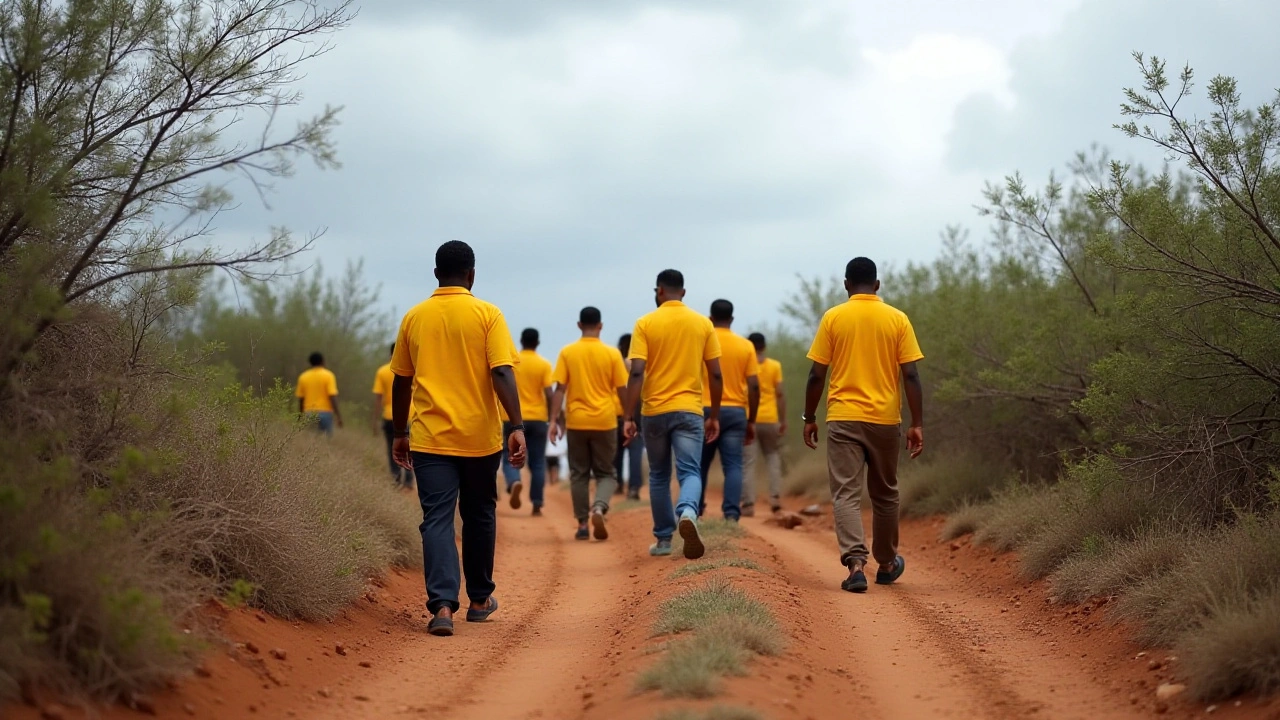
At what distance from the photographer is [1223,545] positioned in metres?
7.23

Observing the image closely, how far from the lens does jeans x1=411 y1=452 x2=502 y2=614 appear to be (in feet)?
26.4

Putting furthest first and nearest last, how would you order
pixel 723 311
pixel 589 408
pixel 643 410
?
pixel 589 408 → pixel 723 311 → pixel 643 410

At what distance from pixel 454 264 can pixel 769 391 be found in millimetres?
9235

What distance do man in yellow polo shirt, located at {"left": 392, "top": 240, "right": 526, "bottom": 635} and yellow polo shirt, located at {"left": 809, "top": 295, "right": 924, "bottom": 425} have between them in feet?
9.14

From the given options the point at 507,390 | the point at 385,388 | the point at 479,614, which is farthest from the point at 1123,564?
the point at 385,388

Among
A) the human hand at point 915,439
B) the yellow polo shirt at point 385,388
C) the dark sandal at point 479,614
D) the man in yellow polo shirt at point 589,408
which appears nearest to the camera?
the dark sandal at point 479,614

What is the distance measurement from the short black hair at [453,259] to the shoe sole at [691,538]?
2944 millimetres

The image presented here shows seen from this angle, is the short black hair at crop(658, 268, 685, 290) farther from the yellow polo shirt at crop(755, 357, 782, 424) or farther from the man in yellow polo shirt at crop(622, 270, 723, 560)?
the yellow polo shirt at crop(755, 357, 782, 424)

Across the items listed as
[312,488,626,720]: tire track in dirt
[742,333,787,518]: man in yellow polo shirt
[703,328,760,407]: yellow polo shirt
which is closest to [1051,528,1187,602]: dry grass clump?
[312,488,626,720]: tire track in dirt

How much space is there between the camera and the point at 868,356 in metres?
9.71

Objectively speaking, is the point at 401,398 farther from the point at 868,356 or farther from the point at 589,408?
the point at 589,408

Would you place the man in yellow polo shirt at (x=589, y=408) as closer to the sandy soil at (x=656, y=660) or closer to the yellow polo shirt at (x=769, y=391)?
the yellow polo shirt at (x=769, y=391)

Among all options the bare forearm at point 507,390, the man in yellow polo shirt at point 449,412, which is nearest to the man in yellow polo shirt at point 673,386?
the man in yellow polo shirt at point 449,412

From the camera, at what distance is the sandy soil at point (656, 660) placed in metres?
5.85
